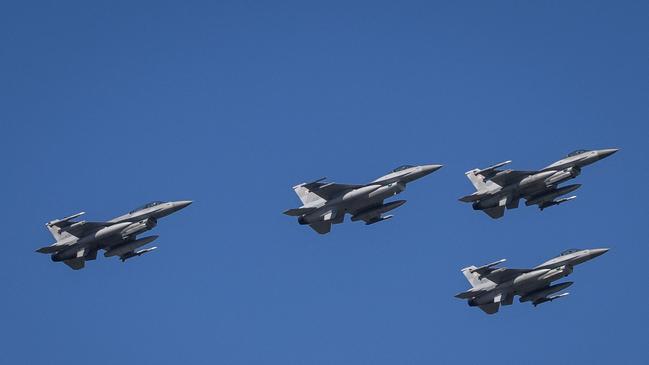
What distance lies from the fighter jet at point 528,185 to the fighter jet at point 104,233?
19233mm

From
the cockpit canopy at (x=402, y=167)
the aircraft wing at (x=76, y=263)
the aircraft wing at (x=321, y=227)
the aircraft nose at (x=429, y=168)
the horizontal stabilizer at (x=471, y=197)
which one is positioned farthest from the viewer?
the horizontal stabilizer at (x=471, y=197)

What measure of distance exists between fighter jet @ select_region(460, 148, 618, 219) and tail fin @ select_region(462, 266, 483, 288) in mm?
4055

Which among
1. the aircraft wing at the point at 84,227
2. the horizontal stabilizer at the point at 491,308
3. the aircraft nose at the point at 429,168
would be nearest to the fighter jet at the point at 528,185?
the aircraft nose at the point at 429,168

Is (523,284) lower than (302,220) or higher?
lower

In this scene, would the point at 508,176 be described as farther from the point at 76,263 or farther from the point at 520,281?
the point at 76,263

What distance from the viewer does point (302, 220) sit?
392 feet

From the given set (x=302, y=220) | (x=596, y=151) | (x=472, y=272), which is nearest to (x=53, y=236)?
(x=302, y=220)

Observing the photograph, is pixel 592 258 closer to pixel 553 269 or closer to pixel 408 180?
pixel 553 269

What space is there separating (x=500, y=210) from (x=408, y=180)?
24.1 ft

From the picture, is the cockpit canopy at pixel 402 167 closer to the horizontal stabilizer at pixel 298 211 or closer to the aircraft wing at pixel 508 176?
the aircraft wing at pixel 508 176

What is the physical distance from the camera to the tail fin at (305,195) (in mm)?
120312

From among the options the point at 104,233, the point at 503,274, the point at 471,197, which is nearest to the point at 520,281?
the point at 503,274

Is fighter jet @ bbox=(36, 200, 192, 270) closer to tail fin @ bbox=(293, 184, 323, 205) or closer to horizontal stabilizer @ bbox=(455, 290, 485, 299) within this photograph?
tail fin @ bbox=(293, 184, 323, 205)

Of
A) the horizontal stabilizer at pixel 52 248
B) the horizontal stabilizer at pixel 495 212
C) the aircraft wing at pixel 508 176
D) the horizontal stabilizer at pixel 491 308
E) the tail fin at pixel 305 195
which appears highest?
the horizontal stabilizer at pixel 52 248
